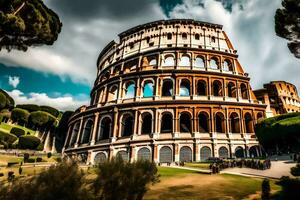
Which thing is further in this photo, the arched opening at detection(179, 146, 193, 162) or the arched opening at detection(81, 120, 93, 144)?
the arched opening at detection(81, 120, 93, 144)

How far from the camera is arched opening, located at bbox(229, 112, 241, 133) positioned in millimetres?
32344

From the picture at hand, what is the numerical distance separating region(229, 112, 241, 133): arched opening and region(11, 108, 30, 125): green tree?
40742 mm

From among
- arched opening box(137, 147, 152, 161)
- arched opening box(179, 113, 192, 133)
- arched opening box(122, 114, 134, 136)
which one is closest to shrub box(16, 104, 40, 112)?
arched opening box(122, 114, 134, 136)

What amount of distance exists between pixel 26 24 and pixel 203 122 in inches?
995

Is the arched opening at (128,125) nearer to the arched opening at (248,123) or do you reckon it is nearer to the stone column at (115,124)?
the stone column at (115,124)

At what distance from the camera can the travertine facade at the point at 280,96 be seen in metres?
52.1

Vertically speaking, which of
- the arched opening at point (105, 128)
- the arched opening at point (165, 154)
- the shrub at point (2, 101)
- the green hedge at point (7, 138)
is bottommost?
the arched opening at point (165, 154)

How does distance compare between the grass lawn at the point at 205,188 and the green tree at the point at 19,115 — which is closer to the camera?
the grass lawn at the point at 205,188

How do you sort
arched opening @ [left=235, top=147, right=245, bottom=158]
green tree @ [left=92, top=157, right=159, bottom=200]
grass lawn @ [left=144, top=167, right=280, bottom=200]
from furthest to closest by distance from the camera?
arched opening @ [left=235, top=147, right=245, bottom=158], grass lawn @ [left=144, top=167, right=280, bottom=200], green tree @ [left=92, top=157, right=159, bottom=200]

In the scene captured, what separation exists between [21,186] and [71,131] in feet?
116

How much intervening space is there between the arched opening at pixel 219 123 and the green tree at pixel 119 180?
23.5 meters

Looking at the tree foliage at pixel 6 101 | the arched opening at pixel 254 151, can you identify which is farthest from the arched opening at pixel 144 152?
the tree foliage at pixel 6 101

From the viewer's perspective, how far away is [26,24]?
14383mm

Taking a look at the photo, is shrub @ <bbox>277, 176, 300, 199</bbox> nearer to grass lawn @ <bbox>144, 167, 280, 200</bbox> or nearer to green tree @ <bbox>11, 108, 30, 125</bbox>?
grass lawn @ <bbox>144, 167, 280, 200</bbox>
